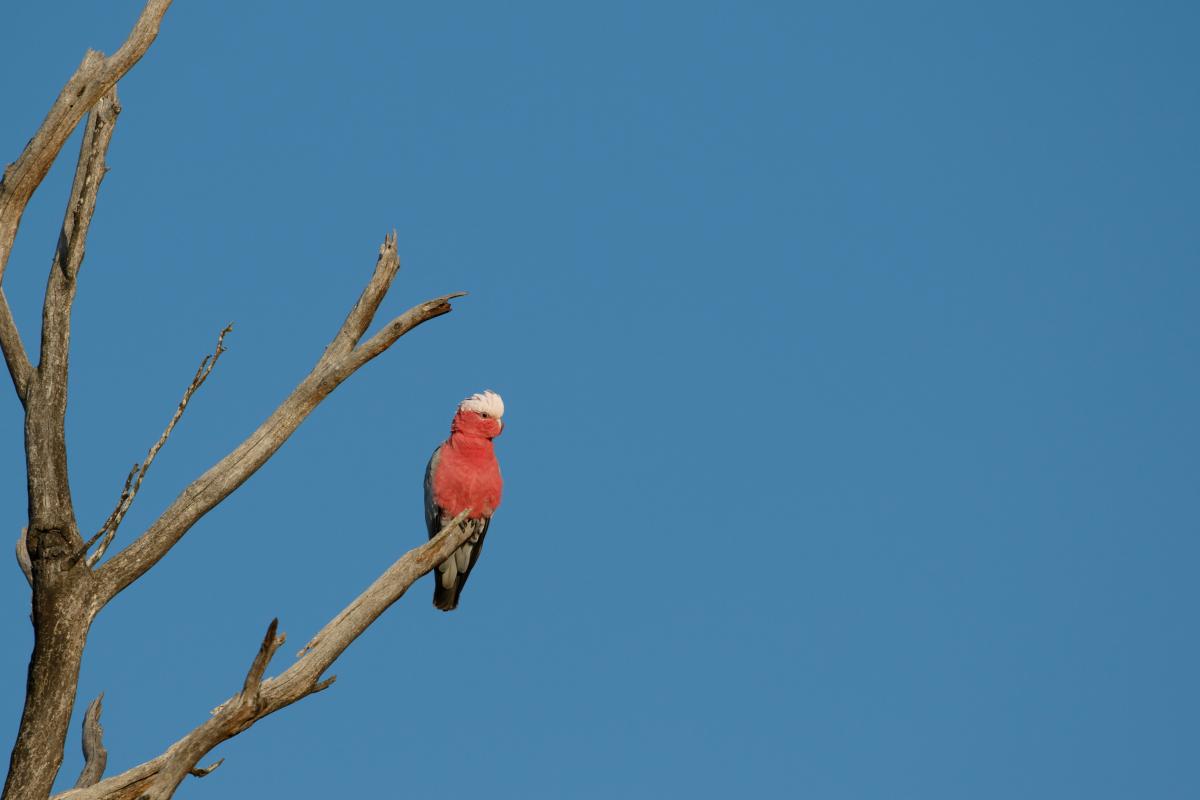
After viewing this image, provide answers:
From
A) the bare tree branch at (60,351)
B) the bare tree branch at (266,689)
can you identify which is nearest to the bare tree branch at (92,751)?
A: the bare tree branch at (266,689)

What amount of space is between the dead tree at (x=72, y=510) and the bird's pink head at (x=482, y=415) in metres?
3.80

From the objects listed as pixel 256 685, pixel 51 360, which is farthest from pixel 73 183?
pixel 256 685

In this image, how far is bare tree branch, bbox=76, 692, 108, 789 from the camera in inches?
328

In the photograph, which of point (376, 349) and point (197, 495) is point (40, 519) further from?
point (376, 349)

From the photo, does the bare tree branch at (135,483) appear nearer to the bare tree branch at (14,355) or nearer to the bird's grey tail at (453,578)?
the bare tree branch at (14,355)

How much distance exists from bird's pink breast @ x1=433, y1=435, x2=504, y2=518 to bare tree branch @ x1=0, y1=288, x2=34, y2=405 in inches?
195

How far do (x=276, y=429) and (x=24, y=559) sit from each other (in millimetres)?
1500

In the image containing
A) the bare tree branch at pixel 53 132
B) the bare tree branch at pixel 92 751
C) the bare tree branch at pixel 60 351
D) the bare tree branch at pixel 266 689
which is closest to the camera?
the bare tree branch at pixel 266 689

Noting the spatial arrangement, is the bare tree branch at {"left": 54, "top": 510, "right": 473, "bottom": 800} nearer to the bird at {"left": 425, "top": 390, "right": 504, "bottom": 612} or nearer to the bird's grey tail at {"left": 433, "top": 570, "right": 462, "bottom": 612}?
the bird at {"left": 425, "top": 390, "right": 504, "bottom": 612}

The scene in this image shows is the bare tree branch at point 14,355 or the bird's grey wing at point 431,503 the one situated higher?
the bird's grey wing at point 431,503

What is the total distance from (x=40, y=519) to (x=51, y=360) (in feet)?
2.94

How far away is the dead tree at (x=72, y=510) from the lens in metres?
6.83

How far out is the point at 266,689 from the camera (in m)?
7.06

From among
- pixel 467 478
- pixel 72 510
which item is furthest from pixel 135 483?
pixel 467 478
